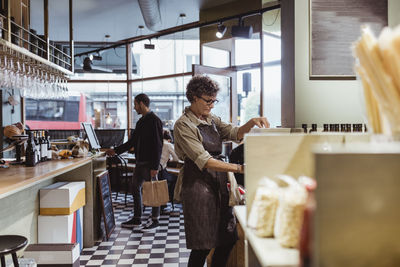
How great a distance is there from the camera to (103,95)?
9.94 m

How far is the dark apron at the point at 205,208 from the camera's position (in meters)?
2.50

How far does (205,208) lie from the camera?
8.22ft

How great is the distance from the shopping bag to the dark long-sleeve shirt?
8.8 inches

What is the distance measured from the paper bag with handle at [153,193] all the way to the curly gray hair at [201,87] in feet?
7.94

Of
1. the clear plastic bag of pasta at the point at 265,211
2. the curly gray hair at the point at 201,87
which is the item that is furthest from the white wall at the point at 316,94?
the clear plastic bag of pasta at the point at 265,211

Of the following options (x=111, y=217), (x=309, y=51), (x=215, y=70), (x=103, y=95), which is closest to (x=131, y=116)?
(x=103, y=95)

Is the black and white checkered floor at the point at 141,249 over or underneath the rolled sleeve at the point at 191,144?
underneath

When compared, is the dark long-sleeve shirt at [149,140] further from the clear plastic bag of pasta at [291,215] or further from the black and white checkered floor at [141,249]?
the clear plastic bag of pasta at [291,215]

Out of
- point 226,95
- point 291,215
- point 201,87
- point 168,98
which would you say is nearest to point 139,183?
point 201,87

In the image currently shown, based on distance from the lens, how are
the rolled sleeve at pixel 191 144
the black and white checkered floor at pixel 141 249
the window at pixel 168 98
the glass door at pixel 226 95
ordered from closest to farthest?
the rolled sleeve at pixel 191 144 < the black and white checkered floor at pixel 141 249 < the glass door at pixel 226 95 < the window at pixel 168 98

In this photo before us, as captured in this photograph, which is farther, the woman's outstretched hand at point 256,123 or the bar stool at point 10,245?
the woman's outstretched hand at point 256,123

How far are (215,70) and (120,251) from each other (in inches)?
173

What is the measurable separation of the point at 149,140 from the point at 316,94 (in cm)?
250

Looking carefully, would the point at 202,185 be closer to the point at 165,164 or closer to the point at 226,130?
the point at 226,130
